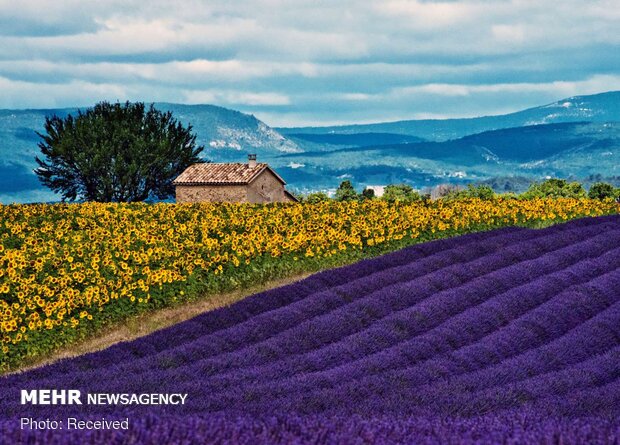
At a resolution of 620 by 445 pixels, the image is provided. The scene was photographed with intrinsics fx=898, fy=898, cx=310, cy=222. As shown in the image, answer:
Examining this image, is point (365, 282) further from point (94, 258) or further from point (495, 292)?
point (94, 258)

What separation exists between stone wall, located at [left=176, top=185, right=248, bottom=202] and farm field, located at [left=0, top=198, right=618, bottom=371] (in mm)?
27189

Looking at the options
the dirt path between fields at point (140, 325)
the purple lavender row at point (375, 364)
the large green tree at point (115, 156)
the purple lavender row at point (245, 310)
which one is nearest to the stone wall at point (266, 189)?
the large green tree at point (115, 156)

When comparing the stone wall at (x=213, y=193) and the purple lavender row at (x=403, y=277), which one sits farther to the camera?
the stone wall at (x=213, y=193)

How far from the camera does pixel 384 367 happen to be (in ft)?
32.7

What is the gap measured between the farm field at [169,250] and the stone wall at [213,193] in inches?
1070

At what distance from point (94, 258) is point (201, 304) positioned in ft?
7.75

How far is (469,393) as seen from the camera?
327 inches

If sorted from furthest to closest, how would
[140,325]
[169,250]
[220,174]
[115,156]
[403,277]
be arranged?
[115,156], [220,174], [169,250], [403,277], [140,325]

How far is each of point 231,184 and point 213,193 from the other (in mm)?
1571

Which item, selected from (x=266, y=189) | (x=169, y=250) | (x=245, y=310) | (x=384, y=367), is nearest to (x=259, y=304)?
(x=245, y=310)

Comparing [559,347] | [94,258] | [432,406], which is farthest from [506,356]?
[94,258]

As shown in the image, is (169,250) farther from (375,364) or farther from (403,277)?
(375,364)

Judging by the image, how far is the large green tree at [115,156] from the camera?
68.1 metres

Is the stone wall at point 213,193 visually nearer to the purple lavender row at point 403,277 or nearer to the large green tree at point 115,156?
the large green tree at point 115,156
